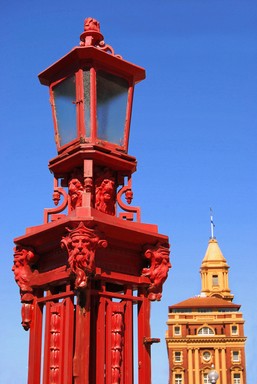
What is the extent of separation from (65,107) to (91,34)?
87 cm

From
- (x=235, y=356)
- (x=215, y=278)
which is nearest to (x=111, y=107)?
(x=235, y=356)

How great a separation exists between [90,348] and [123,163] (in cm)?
195

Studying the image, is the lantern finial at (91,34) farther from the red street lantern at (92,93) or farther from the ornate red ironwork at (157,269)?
the ornate red ironwork at (157,269)

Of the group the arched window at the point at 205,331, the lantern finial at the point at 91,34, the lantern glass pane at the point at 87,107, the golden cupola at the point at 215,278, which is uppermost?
the golden cupola at the point at 215,278

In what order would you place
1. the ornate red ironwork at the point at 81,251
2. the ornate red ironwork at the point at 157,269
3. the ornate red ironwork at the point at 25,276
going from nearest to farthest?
the ornate red ironwork at the point at 81,251, the ornate red ironwork at the point at 157,269, the ornate red ironwork at the point at 25,276

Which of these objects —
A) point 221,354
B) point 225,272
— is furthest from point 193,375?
point 225,272

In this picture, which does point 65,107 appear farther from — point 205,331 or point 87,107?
point 205,331

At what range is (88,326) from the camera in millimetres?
5906

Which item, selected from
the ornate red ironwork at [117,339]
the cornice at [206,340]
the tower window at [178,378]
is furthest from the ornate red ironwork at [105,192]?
the tower window at [178,378]

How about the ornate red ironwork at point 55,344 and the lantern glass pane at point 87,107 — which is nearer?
the ornate red ironwork at point 55,344

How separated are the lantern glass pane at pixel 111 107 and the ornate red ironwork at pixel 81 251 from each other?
1.25 m

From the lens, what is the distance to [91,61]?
6.72m

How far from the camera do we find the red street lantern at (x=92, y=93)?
21.9 ft

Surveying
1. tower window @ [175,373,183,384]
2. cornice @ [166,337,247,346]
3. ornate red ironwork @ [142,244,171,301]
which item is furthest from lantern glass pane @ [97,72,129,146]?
tower window @ [175,373,183,384]
